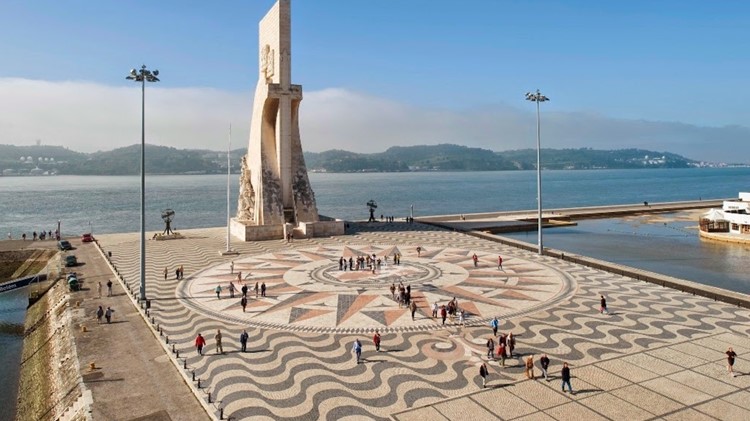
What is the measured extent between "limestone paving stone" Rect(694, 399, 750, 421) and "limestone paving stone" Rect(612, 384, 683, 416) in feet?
2.04

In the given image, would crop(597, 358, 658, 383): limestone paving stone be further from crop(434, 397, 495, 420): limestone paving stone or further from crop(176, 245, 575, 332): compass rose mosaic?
crop(176, 245, 575, 332): compass rose mosaic

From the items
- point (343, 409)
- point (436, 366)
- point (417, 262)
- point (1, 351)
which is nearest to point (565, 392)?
point (436, 366)

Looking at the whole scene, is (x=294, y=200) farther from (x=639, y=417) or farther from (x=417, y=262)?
(x=639, y=417)

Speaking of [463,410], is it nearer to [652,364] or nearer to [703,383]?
[652,364]

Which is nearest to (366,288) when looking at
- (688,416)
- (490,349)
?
(490,349)

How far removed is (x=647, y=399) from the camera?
45.8ft

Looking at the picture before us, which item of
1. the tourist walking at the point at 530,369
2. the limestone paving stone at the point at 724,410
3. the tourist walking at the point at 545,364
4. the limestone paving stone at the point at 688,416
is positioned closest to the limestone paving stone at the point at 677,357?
the limestone paving stone at the point at 724,410

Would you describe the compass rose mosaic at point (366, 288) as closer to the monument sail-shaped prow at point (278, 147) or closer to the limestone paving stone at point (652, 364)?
the limestone paving stone at point (652, 364)

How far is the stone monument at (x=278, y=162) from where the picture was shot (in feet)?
148

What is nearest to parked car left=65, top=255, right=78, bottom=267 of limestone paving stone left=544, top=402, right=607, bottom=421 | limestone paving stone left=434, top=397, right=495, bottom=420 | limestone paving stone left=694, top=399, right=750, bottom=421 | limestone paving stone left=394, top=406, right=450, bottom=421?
limestone paving stone left=394, top=406, right=450, bottom=421

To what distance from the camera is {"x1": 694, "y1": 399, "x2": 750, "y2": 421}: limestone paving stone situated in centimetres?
1296

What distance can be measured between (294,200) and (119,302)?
22.6 metres

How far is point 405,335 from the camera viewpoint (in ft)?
65.1

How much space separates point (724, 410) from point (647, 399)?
1776mm
